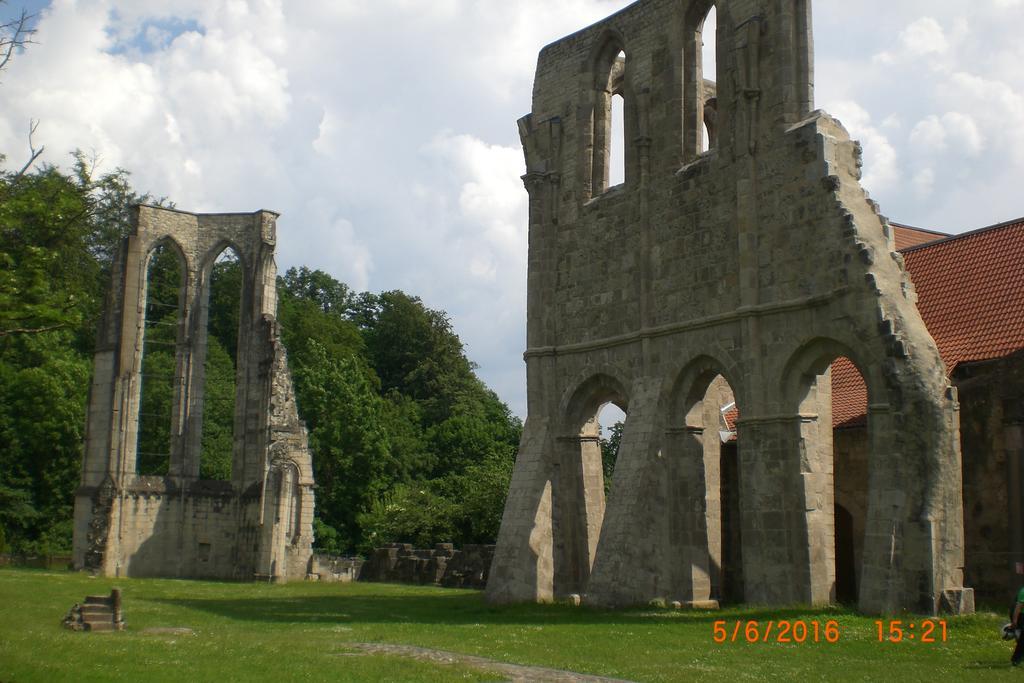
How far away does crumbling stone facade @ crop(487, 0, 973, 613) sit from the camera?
52.4 feet

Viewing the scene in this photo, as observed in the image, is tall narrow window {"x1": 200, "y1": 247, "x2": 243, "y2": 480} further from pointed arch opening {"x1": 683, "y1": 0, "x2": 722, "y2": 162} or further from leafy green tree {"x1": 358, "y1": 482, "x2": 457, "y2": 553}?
pointed arch opening {"x1": 683, "y1": 0, "x2": 722, "y2": 162}

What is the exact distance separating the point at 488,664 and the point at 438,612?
8259mm

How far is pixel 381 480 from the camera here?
45156mm

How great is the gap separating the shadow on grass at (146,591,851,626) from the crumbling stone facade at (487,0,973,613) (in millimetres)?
734

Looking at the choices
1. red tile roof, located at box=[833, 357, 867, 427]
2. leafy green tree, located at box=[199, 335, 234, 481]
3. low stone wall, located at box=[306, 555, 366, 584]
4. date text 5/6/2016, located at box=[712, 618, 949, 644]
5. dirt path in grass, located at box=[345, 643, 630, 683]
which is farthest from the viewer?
leafy green tree, located at box=[199, 335, 234, 481]

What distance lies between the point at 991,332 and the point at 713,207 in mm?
5161

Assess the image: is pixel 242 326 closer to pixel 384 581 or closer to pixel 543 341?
pixel 384 581

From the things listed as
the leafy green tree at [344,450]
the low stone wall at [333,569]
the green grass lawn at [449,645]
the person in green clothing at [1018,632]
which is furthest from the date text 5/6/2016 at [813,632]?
the leafy green tree at [344,450]

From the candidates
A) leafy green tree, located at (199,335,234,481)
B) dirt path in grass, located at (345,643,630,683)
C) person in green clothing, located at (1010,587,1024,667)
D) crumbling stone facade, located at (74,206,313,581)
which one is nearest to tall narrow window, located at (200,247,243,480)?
leafy green tree, located at (199,335,234,481)

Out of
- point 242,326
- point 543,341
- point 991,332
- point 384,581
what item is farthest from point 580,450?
point 242,326

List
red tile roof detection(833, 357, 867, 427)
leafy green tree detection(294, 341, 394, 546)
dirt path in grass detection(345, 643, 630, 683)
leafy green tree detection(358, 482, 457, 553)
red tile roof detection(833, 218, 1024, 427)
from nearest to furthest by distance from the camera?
dirt path in grass detection(345, 643, 630, 683) → red tile roof detection(833, 218, 1024, 427) → red tile roof detection(833, 357, 867, 427) → leafy green tree detection(358, 482, 457, 553) → leafy green tree detection(294, 341, 394, 546)
